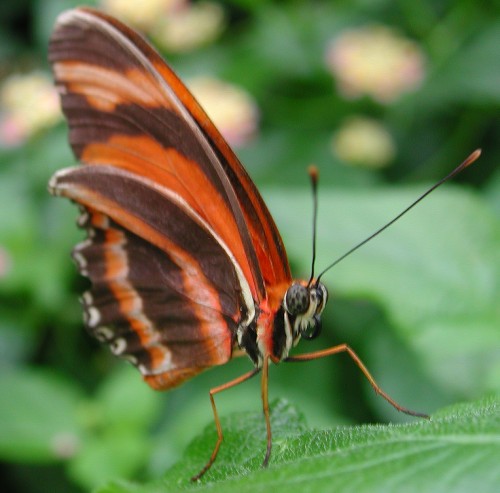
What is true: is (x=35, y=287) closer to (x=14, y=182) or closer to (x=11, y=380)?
(x=11, y=380)

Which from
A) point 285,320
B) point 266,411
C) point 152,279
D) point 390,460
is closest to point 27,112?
point 152,279

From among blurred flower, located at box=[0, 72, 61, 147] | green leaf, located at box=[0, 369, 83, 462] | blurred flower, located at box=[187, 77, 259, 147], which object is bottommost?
green leaf, located at box=[0, 369, 83, 462]

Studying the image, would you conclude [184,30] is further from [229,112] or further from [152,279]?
[152,279]

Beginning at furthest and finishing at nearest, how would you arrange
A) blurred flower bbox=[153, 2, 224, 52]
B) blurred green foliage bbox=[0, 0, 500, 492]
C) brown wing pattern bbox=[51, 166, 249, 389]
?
blurred flower bbox=[153, 2, 224, 52]
blurred green foliage bbox=[0, 0, 500, 492]
brown wing pattern bbox=[51, 166, 249, 389]

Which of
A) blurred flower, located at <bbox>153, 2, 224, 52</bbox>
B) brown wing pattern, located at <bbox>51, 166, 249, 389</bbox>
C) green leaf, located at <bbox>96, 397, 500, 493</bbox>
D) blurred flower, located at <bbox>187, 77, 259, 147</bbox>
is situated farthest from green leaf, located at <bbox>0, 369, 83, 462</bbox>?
blurred flower, located at <bbox>153, 2, 224, 52</bbox>

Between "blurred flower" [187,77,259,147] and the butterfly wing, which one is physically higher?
"blurred flower" [187,77,259,147]

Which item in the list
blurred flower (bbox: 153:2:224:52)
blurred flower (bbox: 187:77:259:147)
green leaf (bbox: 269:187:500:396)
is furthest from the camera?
blurred flower (bbox: 153:2:224:52)

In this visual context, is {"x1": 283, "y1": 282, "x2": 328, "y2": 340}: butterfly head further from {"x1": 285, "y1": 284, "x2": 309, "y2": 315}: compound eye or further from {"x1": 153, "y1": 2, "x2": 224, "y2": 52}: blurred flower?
{"x1": 153, "y1": 2, "x2": 224, "y2": 52}: blurred flower

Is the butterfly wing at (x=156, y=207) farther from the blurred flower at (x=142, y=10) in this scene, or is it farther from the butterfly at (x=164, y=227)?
the blurred flower at (x=142, y=10)
